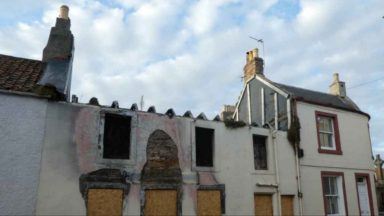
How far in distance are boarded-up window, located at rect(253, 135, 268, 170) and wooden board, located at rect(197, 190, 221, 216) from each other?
253 centimetres

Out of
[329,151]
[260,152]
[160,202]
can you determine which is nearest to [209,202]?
[160,202]

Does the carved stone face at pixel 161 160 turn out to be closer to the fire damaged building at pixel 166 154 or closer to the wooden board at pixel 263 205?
the fire damaged building at pixel 166 154

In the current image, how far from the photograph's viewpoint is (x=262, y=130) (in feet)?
52.4

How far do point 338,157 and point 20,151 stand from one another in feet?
45.6

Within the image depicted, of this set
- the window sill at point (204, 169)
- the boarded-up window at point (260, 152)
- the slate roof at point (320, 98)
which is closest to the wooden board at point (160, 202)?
the window sill at point (204, 169)

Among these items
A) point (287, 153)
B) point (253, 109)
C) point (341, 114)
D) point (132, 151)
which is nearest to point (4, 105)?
point (132, 151)

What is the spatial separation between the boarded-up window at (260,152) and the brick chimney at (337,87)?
7724 millimetres

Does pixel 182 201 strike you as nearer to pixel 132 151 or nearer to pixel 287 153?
pixel 132 151

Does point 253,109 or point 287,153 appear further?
point 253,109

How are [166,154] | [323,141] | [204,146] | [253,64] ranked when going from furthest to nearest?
[253,64], [323,141], [204,146], [166,154]

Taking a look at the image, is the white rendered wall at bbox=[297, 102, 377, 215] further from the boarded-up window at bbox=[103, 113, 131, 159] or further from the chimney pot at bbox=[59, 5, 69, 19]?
the chimney pot at bbox=[59, 5, 69, 19]

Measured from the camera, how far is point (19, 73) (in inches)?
512

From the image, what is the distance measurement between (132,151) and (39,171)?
306cm

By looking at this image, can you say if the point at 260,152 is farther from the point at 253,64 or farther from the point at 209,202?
the point at 253,64
